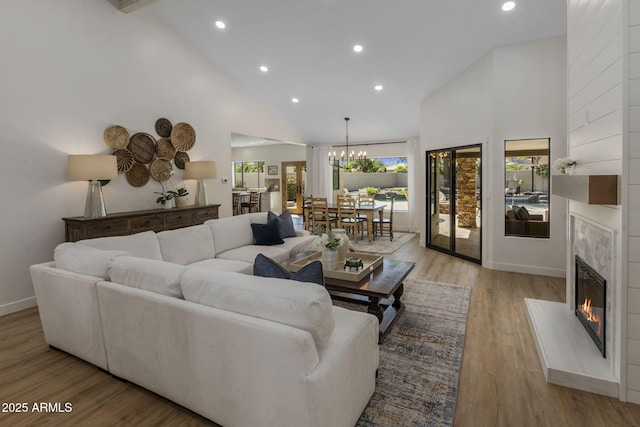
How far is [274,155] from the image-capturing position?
12133 mm

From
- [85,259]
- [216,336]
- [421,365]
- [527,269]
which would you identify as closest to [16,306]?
[85,259]

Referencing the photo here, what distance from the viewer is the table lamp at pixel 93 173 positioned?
3898mm

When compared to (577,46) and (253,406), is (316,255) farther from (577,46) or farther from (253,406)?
(577,46)

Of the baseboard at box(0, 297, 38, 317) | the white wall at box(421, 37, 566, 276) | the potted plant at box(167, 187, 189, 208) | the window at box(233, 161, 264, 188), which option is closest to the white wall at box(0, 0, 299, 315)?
the baseboard at box(0, 297, 38, 317)

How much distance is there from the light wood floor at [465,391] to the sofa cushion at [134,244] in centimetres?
91

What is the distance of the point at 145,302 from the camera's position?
198 centimetres

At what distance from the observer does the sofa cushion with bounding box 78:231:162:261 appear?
2.97m

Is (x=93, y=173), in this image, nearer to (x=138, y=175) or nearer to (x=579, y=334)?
(x=138, y=175)

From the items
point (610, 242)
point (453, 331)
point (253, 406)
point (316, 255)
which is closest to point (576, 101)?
point (610, 242)

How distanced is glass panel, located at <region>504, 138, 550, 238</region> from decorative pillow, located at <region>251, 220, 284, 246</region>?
3358 mm

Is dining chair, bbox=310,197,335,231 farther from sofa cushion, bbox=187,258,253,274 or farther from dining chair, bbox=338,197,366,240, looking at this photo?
sofa cushion, bbox=187,258,253,274

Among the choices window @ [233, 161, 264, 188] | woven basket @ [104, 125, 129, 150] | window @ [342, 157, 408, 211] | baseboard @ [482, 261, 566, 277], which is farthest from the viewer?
window @ [233, 161, 264, 188]

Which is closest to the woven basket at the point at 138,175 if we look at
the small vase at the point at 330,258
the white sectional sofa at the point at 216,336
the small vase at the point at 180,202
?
the small vase at the point at 180,202

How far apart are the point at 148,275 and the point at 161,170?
141 inches
